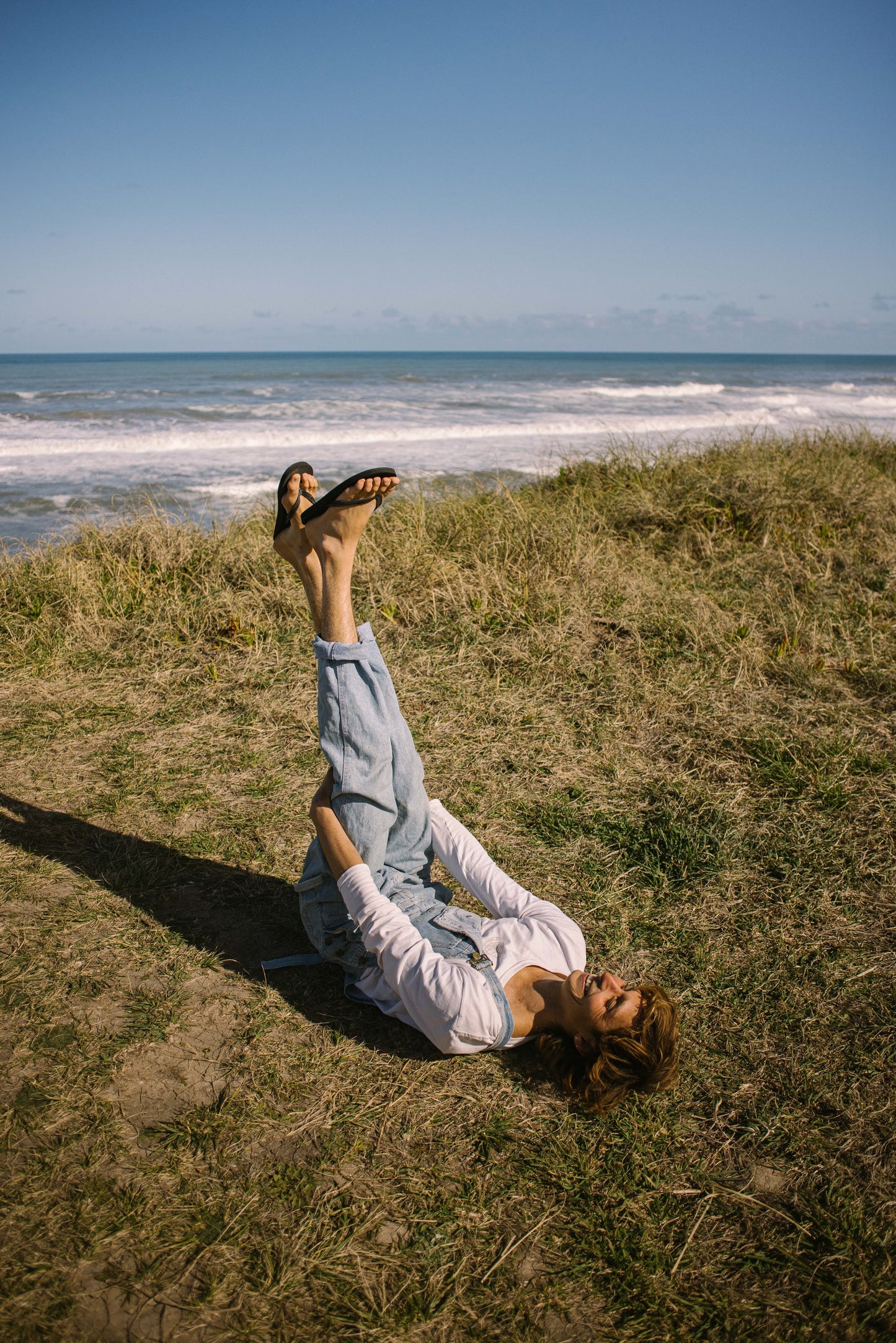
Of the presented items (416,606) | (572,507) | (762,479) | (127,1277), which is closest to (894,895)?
(127,1277)

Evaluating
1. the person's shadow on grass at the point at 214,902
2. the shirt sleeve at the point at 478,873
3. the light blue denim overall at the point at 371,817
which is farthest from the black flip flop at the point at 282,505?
the person's shadow on grass at the point at 214,902

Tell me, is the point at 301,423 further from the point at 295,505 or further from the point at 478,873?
the point at 478,873

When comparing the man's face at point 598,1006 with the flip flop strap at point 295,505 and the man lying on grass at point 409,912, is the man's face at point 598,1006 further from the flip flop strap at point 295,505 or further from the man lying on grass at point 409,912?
the flip flop strap at point 295,505

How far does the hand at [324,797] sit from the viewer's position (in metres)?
2.28

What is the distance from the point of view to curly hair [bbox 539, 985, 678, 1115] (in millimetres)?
2025

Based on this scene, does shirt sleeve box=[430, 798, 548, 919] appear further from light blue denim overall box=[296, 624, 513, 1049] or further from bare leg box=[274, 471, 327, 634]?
bare leg box=[274, 471, 327, 634]

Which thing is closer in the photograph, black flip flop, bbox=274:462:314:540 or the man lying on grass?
the man lying on grass

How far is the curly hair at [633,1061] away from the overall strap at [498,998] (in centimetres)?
19

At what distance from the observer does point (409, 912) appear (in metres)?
2.32

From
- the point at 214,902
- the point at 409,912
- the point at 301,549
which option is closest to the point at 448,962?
the point at 409,912

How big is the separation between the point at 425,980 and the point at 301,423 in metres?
17.3

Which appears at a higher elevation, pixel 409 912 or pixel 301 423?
pixel 301 423

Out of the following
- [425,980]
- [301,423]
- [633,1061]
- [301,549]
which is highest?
[301,423]

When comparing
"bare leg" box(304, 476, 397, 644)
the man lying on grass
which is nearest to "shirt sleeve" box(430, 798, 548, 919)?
the man lying on grass
